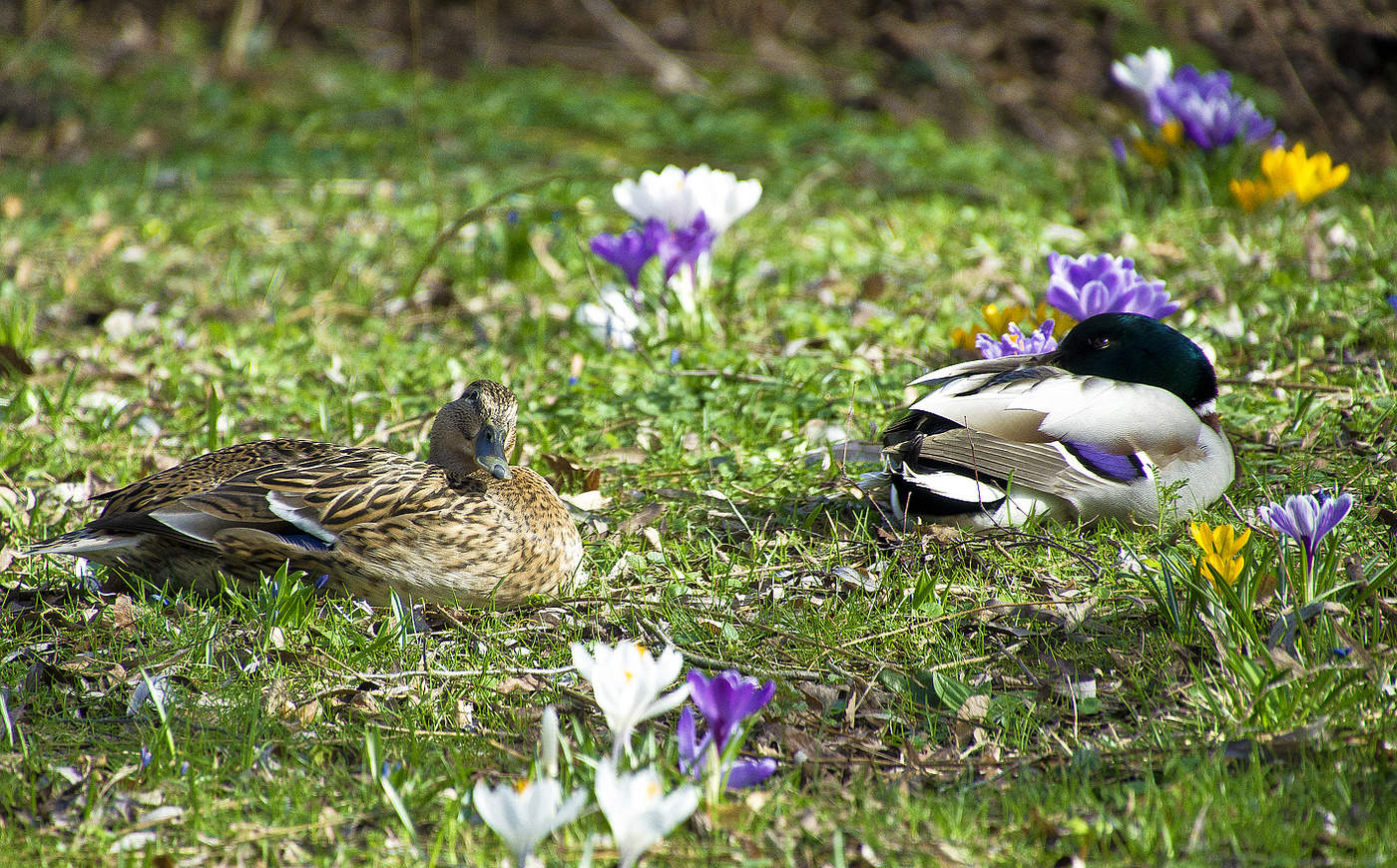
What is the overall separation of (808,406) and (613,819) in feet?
8.34

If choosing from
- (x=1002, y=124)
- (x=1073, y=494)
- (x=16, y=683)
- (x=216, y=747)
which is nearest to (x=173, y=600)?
(x=16, y=683)

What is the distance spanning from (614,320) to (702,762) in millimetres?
2846

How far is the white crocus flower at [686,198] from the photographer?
4707 mm

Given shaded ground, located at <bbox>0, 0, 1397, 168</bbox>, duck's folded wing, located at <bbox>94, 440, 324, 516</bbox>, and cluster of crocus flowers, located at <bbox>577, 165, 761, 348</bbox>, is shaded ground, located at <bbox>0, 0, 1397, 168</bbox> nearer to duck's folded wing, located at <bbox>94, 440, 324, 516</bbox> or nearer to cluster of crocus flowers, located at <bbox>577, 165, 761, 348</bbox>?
cluster of crocus flowers, located at <bbox>577, 165, 761, 348</bbox>

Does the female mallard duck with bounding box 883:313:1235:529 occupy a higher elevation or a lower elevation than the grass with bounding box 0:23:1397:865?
higher

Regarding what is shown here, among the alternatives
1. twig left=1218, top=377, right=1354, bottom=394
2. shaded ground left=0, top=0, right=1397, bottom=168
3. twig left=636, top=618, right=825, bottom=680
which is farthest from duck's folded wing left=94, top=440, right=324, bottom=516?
shaded ground left=0, top=0, right=1397, bottom=168

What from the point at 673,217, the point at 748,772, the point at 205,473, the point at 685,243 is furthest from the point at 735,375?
the point at 748,772

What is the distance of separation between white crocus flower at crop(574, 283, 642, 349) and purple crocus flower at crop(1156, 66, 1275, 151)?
274 centimetres

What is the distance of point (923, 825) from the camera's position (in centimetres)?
241

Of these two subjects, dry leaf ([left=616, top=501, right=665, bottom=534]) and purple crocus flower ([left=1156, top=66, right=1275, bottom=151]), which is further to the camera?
purple crocus flower ([left=1156, top=66, right=1275, bottom=151])

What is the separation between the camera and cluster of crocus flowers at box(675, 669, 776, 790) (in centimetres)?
239

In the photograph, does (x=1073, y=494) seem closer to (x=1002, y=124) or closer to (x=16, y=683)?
(x=16, y=683)

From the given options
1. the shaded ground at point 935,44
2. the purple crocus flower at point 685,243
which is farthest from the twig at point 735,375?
the shaded ground at point 935,44

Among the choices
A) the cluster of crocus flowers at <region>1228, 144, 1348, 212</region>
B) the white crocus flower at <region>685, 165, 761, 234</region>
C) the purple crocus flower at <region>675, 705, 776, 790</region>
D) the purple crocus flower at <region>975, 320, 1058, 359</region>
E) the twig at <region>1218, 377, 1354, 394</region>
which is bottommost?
the twig at <region>1218, 377, 1354, 394</region>
